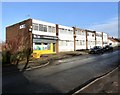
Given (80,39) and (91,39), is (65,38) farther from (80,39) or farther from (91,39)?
(91,39)

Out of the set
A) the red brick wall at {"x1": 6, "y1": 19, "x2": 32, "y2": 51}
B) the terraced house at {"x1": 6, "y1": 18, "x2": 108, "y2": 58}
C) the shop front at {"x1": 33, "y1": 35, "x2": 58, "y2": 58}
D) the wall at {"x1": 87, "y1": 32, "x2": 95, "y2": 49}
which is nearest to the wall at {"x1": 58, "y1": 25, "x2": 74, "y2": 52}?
the terraced house at {"x1": 6, "y1": 18, "x2": 108, "y2": 58}

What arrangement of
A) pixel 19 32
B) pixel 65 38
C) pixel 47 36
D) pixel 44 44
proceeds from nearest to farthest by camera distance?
pixel 19 32 → pixel 44 44 → pixel 47 36 → pixel 65 38

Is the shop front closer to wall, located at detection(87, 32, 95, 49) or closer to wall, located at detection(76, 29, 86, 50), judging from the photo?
wall, located at detection(76, 29, 86, 50)

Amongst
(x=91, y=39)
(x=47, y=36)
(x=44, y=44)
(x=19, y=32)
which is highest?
(x=19, y=32)

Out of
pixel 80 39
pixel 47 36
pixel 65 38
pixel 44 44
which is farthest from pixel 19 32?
pixel 80 39

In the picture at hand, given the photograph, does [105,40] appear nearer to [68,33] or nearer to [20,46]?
[68,33]

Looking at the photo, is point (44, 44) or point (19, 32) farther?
point (44, 44)

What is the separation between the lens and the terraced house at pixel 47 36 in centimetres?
3999

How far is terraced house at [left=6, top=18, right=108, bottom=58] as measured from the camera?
131 ft

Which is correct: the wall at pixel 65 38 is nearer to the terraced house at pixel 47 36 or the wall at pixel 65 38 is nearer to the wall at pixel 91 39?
the terraced house at pixel 47 36

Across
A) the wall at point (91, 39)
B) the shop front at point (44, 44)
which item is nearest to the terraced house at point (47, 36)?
the shop front at point (44, 44)

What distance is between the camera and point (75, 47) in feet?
185

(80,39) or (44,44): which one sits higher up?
(80,39)

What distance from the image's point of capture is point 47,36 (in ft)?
145
